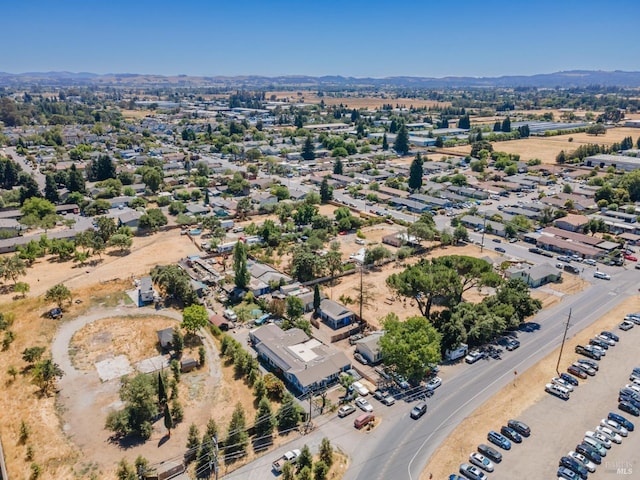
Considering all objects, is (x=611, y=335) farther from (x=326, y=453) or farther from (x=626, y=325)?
(x=326, y=453)

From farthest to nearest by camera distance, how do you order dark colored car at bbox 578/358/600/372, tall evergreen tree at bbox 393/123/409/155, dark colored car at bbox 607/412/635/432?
tall evergreen tree at bbox 393/123/409/155 < dark colored car at bbox 578/358/600/372 < dark colored car at bbox 607/412/635/432

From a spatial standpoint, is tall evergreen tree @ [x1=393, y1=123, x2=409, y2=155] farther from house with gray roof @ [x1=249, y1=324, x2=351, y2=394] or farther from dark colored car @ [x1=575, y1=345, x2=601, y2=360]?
house with gray roof @ [x1=249, y1=324, x2=351, y2=394]

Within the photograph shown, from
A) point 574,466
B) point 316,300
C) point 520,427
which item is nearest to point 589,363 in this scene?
point 520,427

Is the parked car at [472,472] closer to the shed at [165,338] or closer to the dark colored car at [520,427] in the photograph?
the dark colored car at [520,427]

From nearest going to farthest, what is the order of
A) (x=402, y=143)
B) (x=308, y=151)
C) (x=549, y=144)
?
(x=308, y=151), (x=402, y=143), (x=549, y=144)

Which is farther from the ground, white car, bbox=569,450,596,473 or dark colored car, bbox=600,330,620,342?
dark colored car, bbox=600,330,620,342

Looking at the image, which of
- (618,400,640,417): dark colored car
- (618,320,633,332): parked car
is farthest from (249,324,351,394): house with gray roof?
(618,320,633,332): parked car

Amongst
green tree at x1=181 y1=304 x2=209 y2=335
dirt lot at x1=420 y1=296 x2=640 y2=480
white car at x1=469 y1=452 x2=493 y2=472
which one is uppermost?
green tree at x1=181 y1=304 x2=209 y2=335
